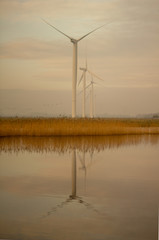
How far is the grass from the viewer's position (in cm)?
544

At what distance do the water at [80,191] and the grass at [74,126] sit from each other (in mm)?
155

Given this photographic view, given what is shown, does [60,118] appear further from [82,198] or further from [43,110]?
[82,198]

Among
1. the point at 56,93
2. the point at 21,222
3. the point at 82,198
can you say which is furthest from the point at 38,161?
the point at 21,222

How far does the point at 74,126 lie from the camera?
238 inches

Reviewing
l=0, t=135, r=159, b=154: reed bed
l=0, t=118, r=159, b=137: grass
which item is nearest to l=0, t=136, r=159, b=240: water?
l=0, t=135, r=159, b=154: reed bed

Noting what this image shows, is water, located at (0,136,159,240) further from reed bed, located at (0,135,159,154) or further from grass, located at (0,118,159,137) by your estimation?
grass, located at (0,118,159,137)

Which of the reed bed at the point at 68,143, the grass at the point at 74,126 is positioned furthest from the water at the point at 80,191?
the grass at the point at 74,126

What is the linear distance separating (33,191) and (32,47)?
5.31ft

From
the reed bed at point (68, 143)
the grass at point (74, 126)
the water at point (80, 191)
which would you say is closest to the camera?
the water at point (80, 191)

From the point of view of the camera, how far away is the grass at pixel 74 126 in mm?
5441

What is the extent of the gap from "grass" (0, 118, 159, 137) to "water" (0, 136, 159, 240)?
0.15 m

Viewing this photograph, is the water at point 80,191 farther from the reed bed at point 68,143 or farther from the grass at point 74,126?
the grass at point 74,126

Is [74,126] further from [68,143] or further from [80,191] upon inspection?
[80,191]

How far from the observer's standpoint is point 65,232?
12.7 ft
